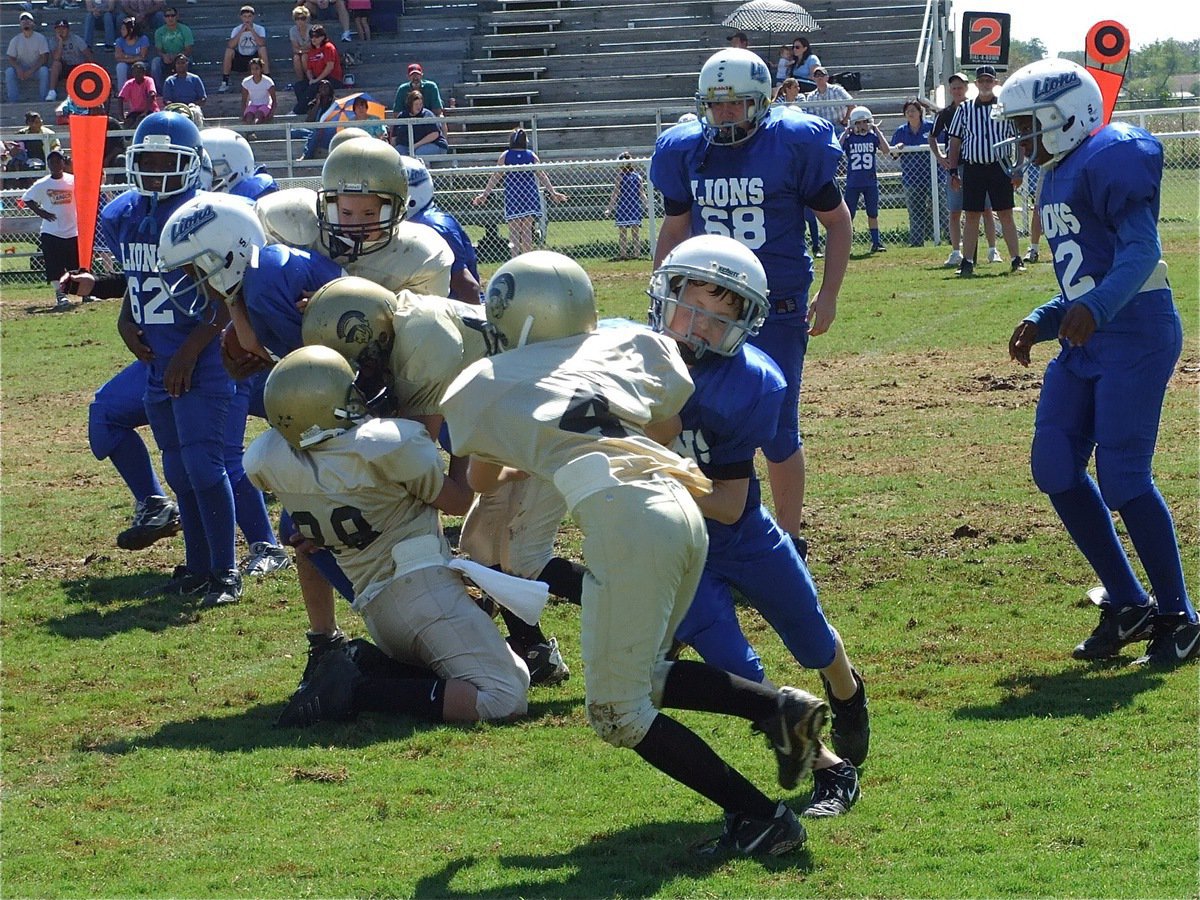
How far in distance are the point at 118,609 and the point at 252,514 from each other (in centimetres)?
75

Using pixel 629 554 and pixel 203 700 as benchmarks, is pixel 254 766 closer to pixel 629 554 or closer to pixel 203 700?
pixel 203 700

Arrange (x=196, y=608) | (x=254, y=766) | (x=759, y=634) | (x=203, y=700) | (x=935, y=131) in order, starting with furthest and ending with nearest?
(x=935, y=131) → (x=196, y=608) → (x=759, y=634) → (x=203, y=700) → (x=254, y=766)

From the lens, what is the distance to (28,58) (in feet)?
80.6

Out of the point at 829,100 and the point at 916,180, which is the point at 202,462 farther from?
the point at 829,100

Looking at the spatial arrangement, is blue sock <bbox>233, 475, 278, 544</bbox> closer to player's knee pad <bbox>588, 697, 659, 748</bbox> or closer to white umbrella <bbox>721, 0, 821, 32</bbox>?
player's knee pad <bbox>588, 697, 659, 748</bbox>

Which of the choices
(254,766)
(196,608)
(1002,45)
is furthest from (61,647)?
(1002,45)

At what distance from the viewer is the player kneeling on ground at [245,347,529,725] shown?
4.72 meters

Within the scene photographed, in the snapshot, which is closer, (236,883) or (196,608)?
(236,883)

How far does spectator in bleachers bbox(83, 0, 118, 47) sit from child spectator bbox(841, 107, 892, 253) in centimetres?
1313

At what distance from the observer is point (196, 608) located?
658cm

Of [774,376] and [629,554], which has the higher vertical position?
[774,376]

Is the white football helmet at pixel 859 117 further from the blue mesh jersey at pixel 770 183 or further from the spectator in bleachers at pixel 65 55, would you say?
the spectator in bleachers at pixel 65 55

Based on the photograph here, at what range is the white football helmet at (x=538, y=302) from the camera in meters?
3.75

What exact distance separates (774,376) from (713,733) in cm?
129
